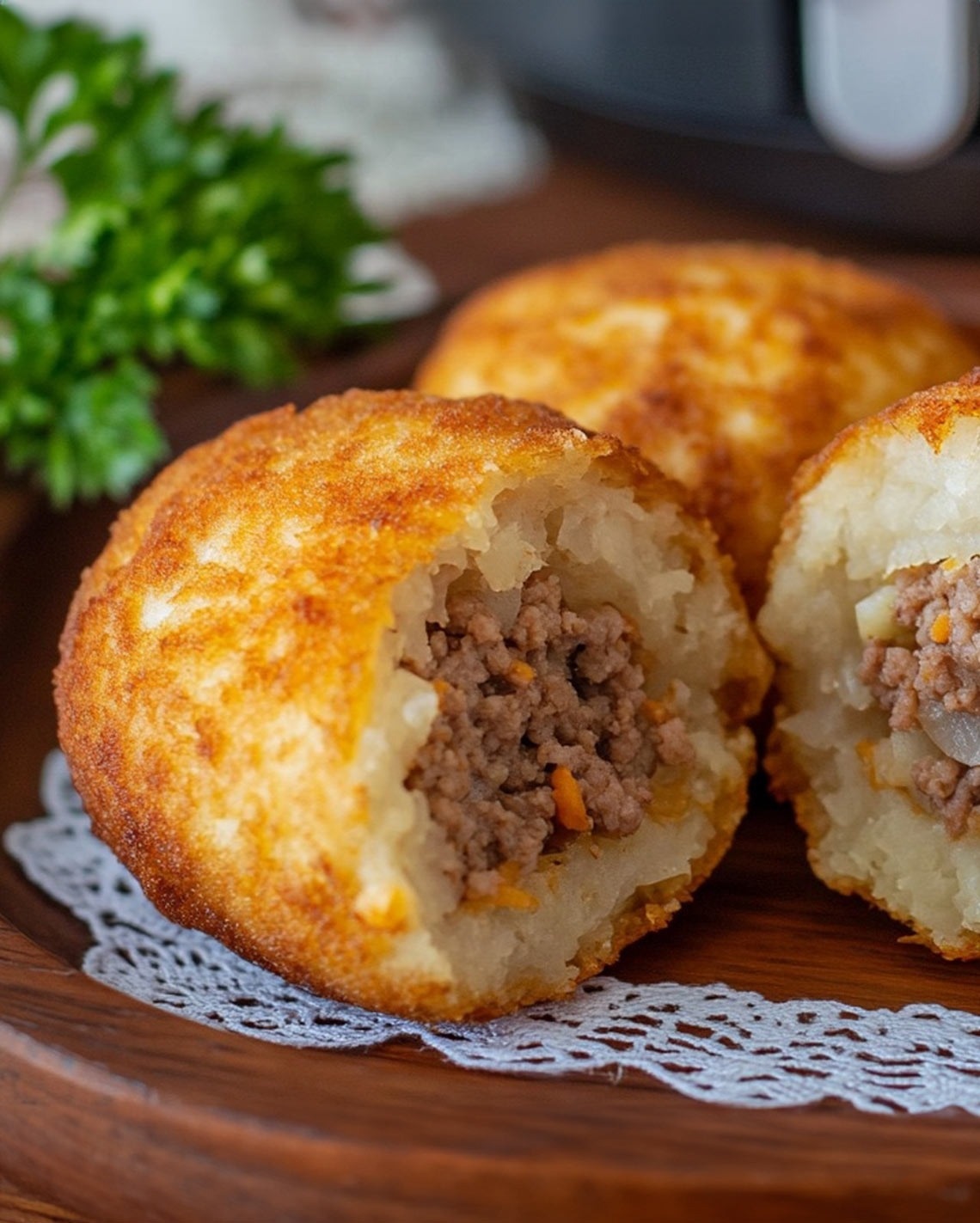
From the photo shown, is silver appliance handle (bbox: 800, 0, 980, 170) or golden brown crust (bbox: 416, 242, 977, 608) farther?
silver appliance handle (bbox: 800, 0, 980, 170)

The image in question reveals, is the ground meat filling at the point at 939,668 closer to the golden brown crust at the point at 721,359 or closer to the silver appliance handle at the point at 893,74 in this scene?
the golden brown crust at the point at 721,359

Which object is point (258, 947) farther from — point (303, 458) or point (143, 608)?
point (303, 458)

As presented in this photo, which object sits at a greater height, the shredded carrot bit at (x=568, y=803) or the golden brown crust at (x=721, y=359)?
the golden brown crust at (x=721, y=359)

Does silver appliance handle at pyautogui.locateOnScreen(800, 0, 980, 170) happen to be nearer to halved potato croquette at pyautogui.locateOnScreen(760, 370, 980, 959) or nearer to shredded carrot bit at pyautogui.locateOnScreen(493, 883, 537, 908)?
halved potato croquette at pyautogui.locateOnScreen(760, 370, 980, 959)

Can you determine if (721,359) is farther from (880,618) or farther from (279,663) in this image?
(279,663)

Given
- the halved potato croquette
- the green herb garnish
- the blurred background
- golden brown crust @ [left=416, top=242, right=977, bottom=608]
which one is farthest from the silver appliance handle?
the halved potato croquette

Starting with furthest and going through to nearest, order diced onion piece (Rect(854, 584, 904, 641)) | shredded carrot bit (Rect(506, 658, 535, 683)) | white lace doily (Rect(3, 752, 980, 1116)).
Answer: diced onion piece (Rect(854, 584, 904, 641)) → shredded carrot bit (Rect(506, 658, 535, 683)) → white lace doily (Rect(3, 752, 980, 1116))

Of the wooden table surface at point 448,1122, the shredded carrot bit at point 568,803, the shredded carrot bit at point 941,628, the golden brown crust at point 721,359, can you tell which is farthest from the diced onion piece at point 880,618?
the shredded carrot bit at point 568,803
